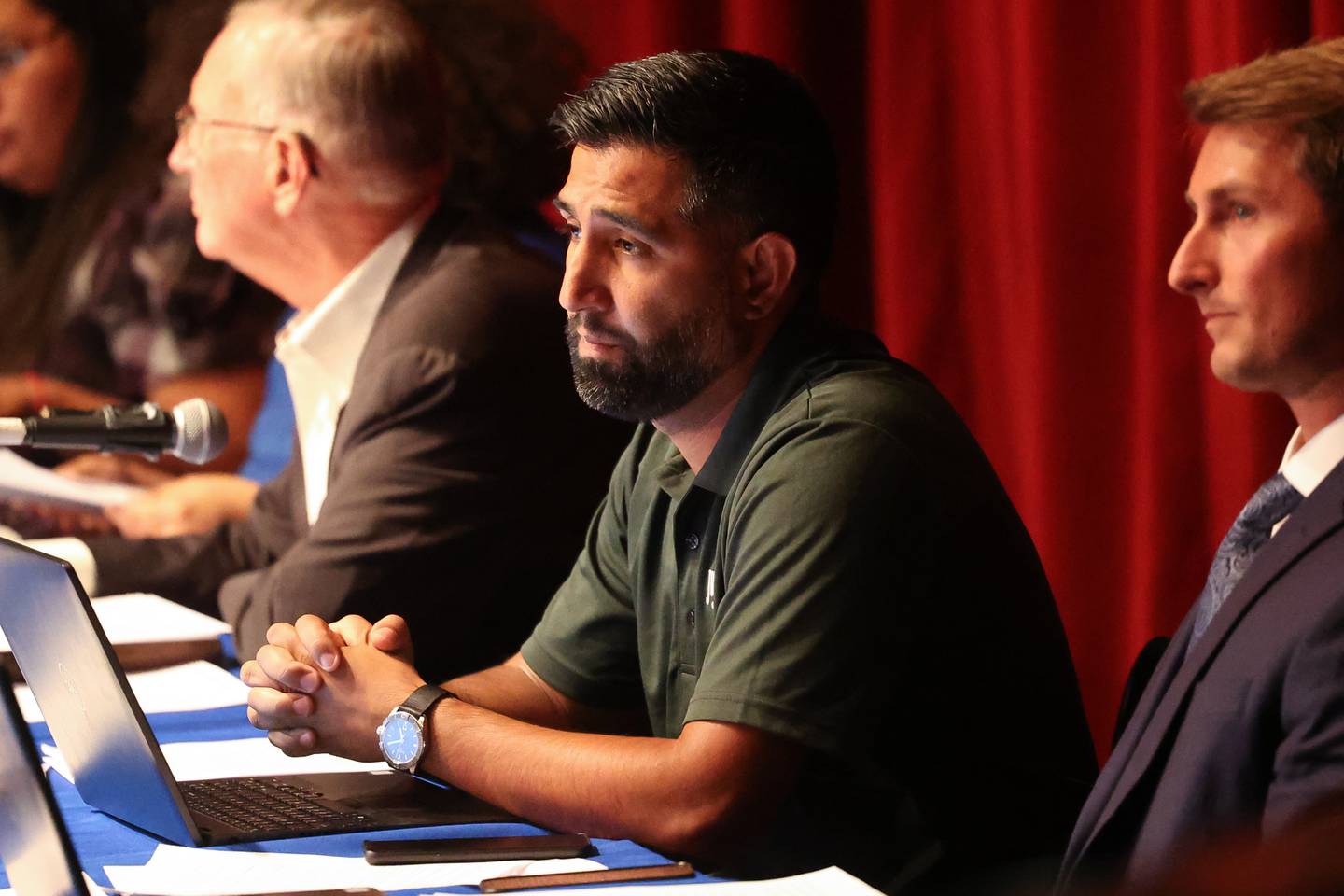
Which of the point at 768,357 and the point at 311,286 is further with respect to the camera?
the point at 311,286

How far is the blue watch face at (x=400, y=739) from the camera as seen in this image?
5.04 feet

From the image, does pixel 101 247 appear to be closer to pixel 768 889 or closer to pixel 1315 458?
pixel 768 889

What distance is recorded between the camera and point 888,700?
1451 millimetres

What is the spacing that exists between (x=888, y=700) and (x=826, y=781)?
0.11 metres

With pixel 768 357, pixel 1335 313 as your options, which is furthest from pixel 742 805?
pixel 1335 313

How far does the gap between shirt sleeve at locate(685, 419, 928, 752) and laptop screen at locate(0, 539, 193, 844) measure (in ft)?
1.57

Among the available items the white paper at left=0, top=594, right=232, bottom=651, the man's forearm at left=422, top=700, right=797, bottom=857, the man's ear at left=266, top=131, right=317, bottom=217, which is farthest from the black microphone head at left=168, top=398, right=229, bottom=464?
the man's ear at left=266, top=131, right=317, bottom=217

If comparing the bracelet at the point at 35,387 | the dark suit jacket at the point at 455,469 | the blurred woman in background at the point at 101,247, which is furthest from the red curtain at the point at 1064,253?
the bracelet at the point at 35,387

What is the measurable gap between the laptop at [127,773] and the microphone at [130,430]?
13 cm

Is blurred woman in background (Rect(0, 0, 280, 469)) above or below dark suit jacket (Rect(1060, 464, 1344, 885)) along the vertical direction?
above

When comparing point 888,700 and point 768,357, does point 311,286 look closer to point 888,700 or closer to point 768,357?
point 768,357

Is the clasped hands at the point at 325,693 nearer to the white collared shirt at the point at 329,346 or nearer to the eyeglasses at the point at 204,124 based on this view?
the white collared shirt at the point at 329,346

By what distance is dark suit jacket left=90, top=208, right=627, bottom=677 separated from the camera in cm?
248

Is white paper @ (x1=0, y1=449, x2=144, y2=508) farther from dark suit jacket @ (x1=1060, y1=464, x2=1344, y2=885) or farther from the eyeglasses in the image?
dark suit jacket @ (x1=1060, y1=464, x2=1344, y2=885)
